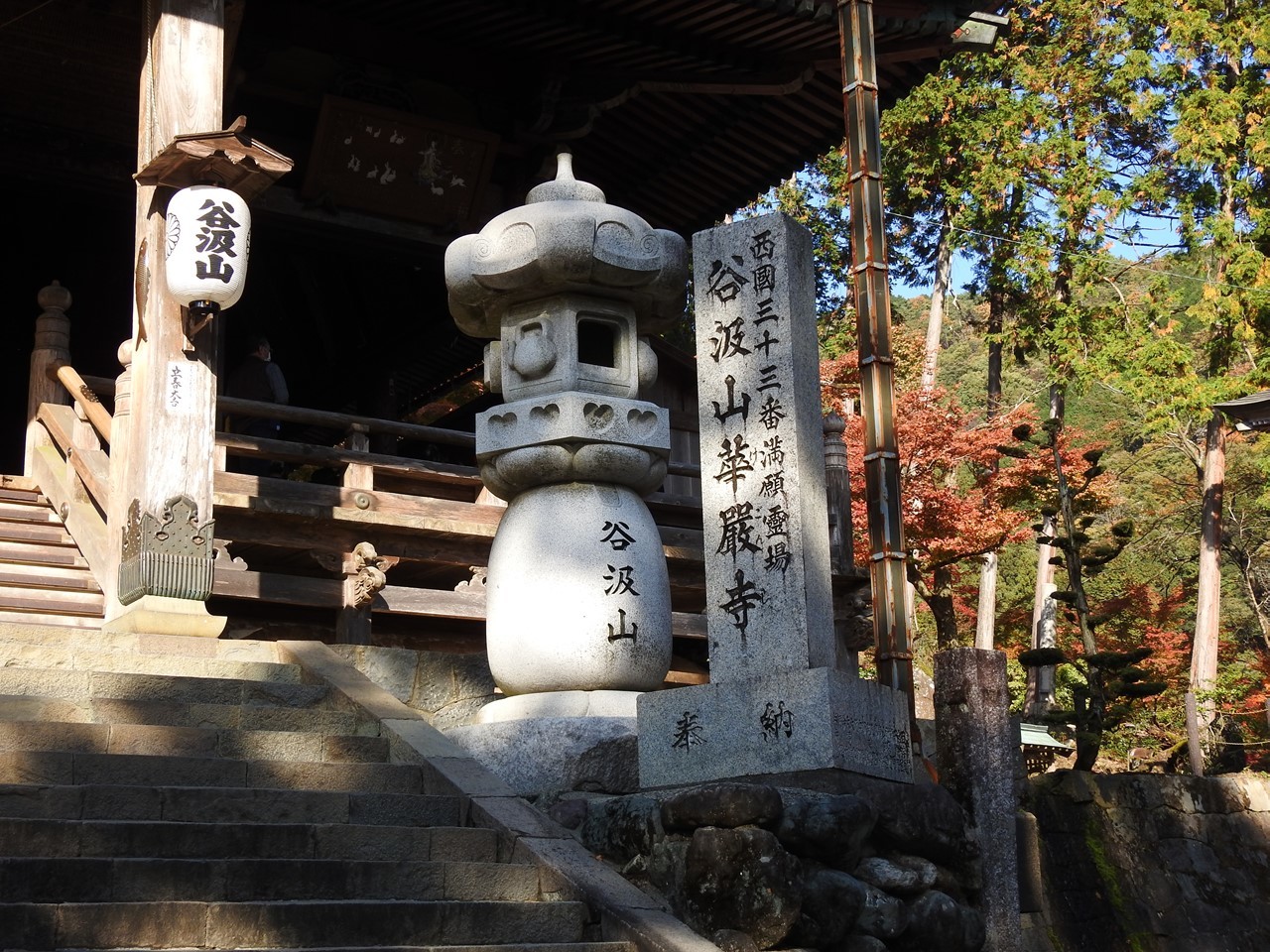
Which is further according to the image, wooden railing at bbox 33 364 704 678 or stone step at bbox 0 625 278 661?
wooden railing at bbox 33 364 704 678

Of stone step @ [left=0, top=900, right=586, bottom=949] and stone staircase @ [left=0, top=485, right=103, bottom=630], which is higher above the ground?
stone staircase @ [left=0, top=485, right=103, bottom=630]

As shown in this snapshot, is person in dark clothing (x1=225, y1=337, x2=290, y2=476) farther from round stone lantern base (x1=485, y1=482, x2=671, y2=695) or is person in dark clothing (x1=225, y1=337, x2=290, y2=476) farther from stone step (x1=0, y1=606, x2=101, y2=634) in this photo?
round stone lantern base (x1=485, y1=482, x2=671, y2=695)

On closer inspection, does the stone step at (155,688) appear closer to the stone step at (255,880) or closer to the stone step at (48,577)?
the stone step at (255,880)

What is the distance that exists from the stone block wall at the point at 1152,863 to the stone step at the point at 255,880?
17.9ft

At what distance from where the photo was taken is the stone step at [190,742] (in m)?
6.12

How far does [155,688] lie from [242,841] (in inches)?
64.1

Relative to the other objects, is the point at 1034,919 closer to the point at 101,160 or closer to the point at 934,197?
the point at 101,160

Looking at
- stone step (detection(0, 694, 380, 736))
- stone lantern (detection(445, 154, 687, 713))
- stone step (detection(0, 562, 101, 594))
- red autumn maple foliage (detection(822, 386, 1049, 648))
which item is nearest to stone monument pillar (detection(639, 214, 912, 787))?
stone lantern (detection(445, 154, 687, 713))

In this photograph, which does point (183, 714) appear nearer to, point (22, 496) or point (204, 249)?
point (204, 249)

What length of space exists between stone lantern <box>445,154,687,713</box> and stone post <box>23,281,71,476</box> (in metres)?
4.29

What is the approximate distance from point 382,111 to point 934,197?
15276mm

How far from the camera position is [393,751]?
701 centimetres

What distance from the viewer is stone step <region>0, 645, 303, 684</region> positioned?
7156 mm

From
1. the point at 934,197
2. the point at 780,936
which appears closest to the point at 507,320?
the point at 780,936
